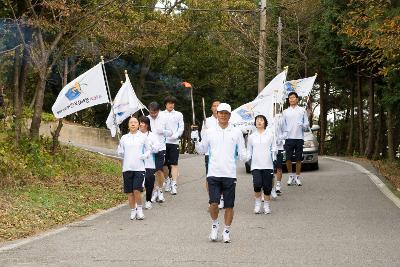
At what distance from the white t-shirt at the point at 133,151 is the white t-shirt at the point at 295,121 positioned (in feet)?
14.5

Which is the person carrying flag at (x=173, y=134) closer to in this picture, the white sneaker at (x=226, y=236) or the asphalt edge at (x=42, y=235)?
the asphalt edge at (x=42, y=235)

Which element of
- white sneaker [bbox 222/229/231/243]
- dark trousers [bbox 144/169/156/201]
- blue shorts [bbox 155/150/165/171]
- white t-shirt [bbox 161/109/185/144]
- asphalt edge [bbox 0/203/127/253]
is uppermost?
white t-shirt [bbox 161/109/185/144]

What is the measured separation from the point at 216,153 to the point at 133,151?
2.57 meters

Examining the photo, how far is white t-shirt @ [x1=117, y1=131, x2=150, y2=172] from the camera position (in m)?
11.8

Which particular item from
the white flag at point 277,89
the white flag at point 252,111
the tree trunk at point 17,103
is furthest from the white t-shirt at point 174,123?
the tree trunk at point 17,103

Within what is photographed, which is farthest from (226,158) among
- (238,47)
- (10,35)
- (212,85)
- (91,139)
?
(212,85)

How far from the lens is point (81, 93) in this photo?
567 inches

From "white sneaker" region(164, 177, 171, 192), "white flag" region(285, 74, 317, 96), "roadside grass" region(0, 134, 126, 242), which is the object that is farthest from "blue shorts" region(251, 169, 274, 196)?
"white flag" region(285, 74, 317, 96)

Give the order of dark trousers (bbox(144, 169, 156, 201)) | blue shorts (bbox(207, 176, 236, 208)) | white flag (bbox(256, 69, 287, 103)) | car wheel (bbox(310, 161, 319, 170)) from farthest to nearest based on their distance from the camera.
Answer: car wheel (bbox(310, 161, 319, 170)) < white flag (bbox(256, 69, 287, 103)) < dark trousers (bbox(144, 169, 156, 201)) < blue shorts (bbox(207, 176, 236, 208))

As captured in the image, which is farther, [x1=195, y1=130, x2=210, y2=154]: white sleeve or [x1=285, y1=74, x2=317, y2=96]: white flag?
[x1=285, y1=74, x2=317, y2=96]: white flag

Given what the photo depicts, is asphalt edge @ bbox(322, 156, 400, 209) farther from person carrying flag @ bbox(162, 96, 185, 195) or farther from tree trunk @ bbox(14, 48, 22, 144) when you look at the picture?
tree trunk @ bbox(14, 48, 22, 144)

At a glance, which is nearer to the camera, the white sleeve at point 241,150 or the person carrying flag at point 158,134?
the white sleeve at point 241,150

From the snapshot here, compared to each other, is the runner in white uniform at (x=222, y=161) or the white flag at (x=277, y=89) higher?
the white flag at (x=277, y=89)

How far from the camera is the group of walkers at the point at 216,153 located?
31.5 ft
